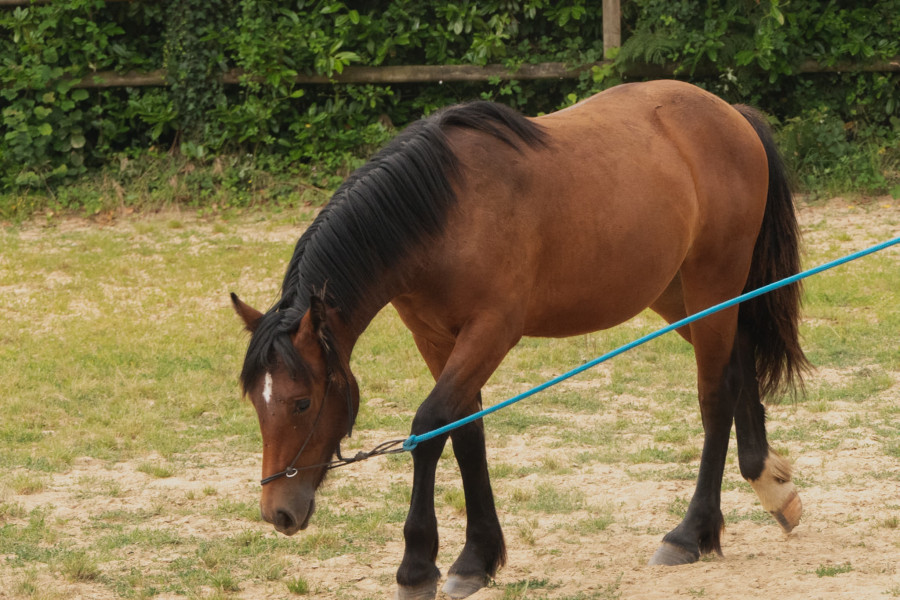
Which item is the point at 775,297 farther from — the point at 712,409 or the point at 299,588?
the point at 299,588

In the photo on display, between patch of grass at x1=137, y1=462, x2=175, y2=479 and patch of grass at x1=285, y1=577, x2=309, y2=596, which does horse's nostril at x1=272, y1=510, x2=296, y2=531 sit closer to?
patch of grass at x1=285, y1=577, x2=309, y2=596

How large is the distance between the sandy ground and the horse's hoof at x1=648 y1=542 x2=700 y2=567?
0.18 ft

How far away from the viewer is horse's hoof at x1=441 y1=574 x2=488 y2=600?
407cm

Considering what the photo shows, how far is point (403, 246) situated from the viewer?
3.69 metres

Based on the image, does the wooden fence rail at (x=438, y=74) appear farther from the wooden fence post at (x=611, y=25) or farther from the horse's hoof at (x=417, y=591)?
the horse's hoof at (x=417, y=591)

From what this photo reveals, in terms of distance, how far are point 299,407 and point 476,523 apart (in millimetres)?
1045

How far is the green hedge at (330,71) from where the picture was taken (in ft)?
34.1

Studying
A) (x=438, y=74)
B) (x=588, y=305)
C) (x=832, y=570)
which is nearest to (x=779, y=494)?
(x=832, y=570)

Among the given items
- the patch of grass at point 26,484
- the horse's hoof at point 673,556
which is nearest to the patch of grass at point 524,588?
the horse's hoof at point 673,556

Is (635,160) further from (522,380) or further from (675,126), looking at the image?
(522,380)

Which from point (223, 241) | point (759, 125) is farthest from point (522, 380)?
point (223, 241)

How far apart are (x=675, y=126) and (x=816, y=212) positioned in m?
5.64

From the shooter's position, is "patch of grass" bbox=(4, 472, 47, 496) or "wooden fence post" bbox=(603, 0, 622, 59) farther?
"wooden fence post" bbox=(603, 0, 622, 59)

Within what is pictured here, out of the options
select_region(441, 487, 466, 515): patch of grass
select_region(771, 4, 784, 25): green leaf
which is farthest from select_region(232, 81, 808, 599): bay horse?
select_region(771, 4, 784, 25): green leaf
